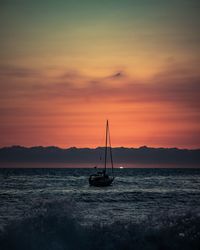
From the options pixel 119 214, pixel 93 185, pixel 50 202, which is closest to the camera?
pixel 50 202

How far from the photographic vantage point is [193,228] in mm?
19000

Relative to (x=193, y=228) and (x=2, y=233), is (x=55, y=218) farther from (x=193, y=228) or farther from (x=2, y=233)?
(x=193, y=228)

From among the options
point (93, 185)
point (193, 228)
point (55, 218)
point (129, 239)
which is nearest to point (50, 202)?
point (55, 218)

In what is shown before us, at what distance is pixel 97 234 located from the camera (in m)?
19.1

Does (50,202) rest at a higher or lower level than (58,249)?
higher

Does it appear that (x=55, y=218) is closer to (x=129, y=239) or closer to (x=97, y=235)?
(x=97, y=235)

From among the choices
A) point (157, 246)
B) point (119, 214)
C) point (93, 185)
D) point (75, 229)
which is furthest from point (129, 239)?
point (93, 185)

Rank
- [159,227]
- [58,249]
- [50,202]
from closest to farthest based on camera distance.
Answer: [58,249] < [159,227] < [50,202]

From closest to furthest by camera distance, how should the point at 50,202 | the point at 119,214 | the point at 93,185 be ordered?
the point at 50,202 → the point at 119,214 → the point at 93,185

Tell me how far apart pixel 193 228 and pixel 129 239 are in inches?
110

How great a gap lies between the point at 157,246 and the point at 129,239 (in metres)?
1.18

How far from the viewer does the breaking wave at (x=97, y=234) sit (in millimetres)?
18062

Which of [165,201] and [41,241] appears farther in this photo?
[165,201]

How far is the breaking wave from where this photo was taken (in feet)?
59.3
